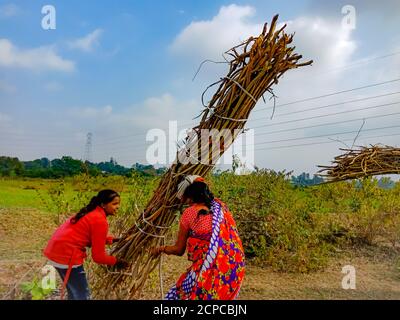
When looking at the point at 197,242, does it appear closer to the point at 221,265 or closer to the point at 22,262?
the point at 221,265

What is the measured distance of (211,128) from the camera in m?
2.82

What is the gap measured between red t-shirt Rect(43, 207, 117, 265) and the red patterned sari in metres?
0.53

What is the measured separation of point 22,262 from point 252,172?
3699 millimetres

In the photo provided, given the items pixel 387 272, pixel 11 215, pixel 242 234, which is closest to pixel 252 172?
pixel 242 234

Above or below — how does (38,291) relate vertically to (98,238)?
below

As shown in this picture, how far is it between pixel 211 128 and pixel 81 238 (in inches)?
44.4

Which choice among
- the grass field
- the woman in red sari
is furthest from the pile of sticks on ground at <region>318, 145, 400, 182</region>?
the woman in red sari

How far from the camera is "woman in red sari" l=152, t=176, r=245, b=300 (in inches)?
91.0

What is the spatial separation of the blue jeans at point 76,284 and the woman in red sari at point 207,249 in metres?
0.62

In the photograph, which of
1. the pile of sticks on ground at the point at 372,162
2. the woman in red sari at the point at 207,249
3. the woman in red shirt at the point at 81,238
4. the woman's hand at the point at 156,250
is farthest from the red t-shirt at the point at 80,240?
the pile of sticks on ground at the point at 372,162

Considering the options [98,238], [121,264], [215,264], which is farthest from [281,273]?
[98,238]

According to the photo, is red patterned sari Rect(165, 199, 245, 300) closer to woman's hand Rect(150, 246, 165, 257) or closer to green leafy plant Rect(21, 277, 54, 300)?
woman's hand Rect(150, 246, 165, 257)

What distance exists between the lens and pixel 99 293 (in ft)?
9.87

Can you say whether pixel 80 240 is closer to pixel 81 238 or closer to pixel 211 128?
pixel 81 238
